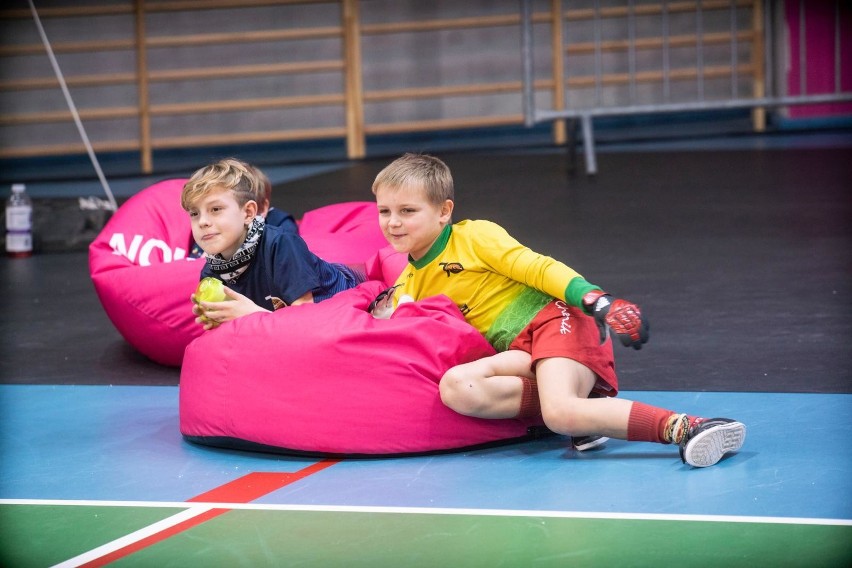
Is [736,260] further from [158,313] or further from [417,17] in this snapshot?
[417,17]

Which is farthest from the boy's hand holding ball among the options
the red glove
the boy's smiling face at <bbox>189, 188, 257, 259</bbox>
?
the red glove

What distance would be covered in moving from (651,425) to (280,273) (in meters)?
1.02

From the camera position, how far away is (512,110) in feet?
35.9

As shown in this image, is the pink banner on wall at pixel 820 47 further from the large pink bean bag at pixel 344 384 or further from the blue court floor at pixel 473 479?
the large pink bean bag at pixel 344 384

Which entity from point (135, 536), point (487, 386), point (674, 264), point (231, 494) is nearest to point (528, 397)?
point (487, 386)

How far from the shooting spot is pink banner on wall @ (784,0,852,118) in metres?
10.1

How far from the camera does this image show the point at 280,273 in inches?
118

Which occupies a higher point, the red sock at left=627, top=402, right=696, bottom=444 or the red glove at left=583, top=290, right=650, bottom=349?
the red glove at left=583, top=290, right=650, bottom=349

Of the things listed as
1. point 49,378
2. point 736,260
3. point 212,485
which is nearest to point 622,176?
point 736,260

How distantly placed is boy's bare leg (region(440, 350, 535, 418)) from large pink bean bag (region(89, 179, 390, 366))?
865 mm

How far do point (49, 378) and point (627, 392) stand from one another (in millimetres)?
1695

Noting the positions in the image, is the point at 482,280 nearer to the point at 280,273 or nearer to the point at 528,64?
the point at 280,273

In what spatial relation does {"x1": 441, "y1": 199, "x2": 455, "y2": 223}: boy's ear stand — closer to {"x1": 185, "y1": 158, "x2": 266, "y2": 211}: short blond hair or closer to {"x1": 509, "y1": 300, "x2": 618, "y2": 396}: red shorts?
{"x1": 509, "y1": 300, "x2": 618, "y2": 396}: red shorts

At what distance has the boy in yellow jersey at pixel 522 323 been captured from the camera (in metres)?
2.51
